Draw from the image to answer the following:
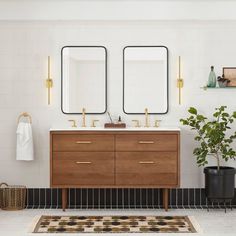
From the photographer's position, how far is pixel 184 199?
6.93 metres

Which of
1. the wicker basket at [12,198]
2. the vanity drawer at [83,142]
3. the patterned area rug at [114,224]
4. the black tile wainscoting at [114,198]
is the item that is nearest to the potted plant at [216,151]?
the black tile wainscoting at [114,198]

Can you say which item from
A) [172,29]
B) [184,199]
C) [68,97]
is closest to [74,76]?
[68,97]

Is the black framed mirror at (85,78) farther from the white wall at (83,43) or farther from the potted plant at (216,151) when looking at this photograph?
A: the potted plant at (216,151)

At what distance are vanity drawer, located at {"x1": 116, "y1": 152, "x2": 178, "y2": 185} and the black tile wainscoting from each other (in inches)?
17.5

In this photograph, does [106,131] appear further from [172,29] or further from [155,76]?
[172,29]

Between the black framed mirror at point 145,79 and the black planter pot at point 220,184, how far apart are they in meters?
0.97

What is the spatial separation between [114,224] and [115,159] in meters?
0.87

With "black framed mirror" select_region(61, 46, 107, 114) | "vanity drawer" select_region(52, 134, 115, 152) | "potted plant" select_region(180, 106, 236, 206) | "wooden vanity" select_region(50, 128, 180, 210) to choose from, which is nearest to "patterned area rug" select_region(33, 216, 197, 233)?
"wooden vanity" select_region(50, 128, 180, 210)

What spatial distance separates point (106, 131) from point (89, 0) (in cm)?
160

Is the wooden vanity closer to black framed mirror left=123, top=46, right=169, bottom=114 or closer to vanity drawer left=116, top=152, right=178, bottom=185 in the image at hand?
vanity drawer left=116, top=152, right=178, bottom=185

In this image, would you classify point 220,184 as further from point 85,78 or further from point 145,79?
point 85,78

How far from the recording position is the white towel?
6.75m

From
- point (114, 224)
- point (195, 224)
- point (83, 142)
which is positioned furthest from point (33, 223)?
point (195, 224)

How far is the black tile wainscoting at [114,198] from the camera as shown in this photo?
22.6 ft
